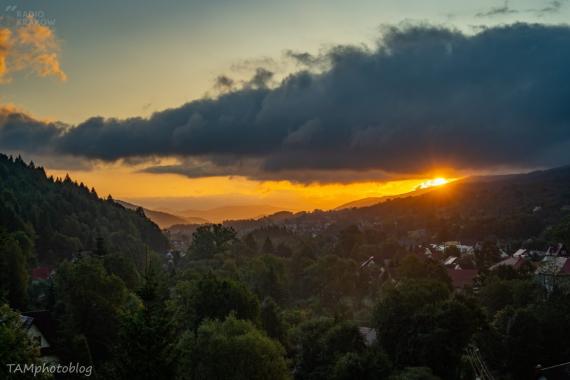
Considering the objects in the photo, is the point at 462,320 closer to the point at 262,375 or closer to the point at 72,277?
the point at 262,375

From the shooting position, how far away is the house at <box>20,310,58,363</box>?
37.5 metres

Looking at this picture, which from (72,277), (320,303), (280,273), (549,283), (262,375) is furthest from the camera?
(280,273)

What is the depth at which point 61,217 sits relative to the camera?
132375 millimetres

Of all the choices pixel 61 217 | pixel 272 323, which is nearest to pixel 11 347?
pixel 272 323

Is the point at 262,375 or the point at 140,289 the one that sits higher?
the point at 140,289

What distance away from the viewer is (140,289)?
21812 millimetres

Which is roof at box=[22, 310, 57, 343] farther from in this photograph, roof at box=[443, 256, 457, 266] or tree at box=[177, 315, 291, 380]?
roof at box=[443, 256, 457, 266]

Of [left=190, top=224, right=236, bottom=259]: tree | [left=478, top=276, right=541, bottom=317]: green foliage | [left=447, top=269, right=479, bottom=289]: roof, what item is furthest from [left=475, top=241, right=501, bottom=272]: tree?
[left=190, top=224, right=236, bottom=259]: tree

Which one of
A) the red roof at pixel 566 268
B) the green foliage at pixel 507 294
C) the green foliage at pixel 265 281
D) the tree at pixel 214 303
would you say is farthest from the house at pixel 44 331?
the red roof at pixel 566 268

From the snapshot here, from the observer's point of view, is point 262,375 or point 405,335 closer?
point 262,375

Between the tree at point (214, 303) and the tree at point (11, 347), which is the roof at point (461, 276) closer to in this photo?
the tree at point (214, 303)

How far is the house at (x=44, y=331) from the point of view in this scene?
3753 cm

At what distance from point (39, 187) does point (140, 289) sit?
504 feet

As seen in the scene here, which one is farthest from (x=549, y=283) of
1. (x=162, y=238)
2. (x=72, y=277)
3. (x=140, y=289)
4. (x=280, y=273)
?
(x=162, y=238)
